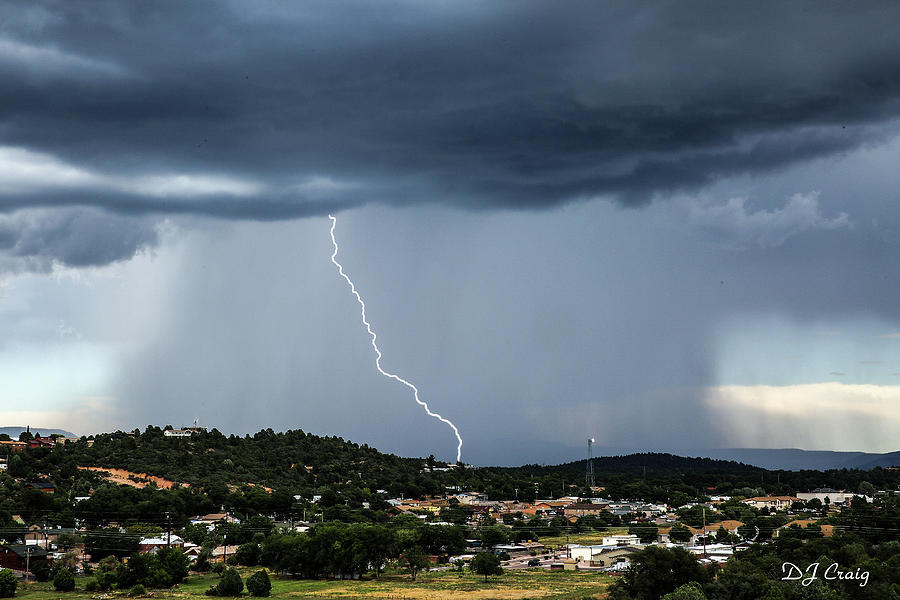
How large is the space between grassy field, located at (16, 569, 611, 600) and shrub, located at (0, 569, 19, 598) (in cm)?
99

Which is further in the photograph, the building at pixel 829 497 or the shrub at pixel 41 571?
the building at pixel 829 497

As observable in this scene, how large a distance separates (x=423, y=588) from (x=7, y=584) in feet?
103

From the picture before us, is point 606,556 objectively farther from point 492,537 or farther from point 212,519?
point 212,519

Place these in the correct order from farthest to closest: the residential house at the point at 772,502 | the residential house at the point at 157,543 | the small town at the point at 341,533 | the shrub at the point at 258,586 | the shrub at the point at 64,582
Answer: the residential house at the point at 772,502, the residential house at the point at 157,543, the small town at the point at 341,533, the shrub at the point at 64,582, the shrub at the point at 258,586

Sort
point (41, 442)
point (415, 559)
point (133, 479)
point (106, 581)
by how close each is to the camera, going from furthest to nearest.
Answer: point (41, 442) < point (133, 479) < point (415, 559) < point (106, 581)

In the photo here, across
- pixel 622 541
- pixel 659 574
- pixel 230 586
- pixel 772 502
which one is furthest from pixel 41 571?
pixel 772 502

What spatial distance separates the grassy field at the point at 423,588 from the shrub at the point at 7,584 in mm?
988

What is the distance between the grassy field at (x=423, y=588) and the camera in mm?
69312

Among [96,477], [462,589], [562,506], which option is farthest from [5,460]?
[462,589]

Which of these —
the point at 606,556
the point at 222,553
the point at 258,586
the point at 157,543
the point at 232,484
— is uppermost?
the point at 232,484

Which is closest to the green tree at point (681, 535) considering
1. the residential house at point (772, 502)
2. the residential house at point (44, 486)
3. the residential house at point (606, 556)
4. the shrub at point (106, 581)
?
the residential house at point (606, 556)

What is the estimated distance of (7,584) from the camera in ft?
227

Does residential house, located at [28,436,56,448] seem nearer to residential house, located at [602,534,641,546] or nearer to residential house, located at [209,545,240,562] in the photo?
residential house, located at [209,545,240,562]

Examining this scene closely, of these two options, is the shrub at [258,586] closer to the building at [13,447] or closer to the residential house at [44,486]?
the residential house at [44,486]
